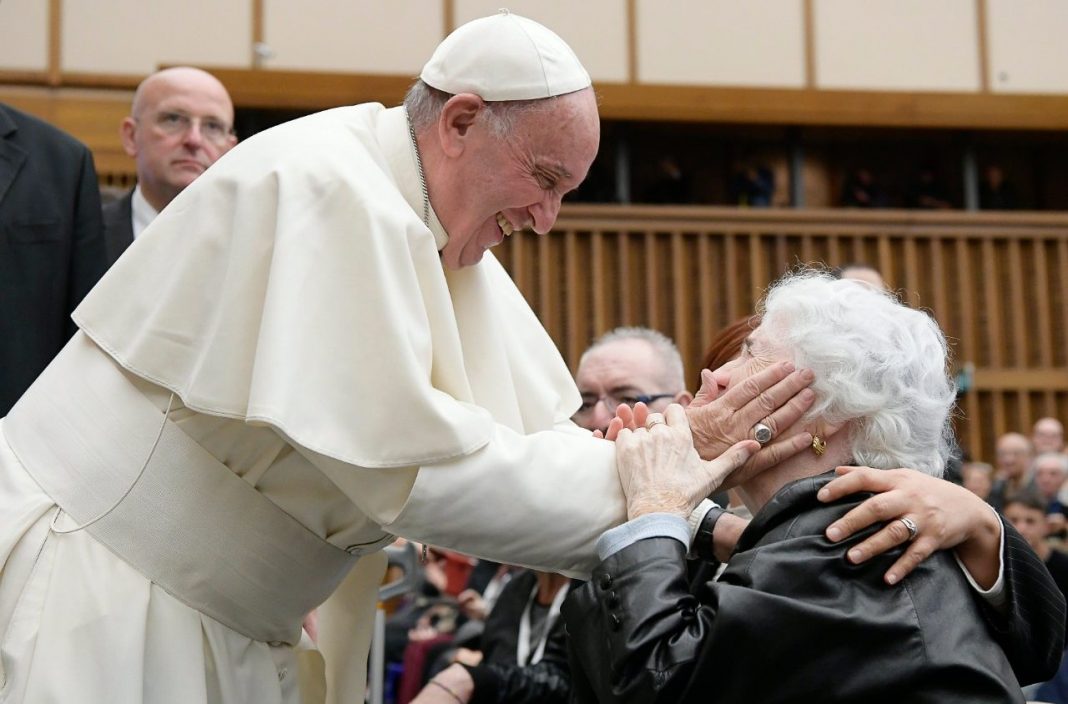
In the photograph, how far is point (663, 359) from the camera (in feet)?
12.0

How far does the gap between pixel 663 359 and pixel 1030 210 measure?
8779mm

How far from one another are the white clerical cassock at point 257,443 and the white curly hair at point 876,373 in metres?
0.39

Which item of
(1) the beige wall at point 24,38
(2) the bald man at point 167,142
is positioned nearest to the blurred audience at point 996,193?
(1) the beige wall at point 24,38

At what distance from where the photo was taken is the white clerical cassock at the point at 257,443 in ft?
6.36

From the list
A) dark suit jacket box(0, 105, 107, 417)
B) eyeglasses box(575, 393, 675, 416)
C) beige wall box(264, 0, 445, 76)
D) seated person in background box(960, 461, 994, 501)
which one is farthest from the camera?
beige wall box(264, 0, 445, 76)

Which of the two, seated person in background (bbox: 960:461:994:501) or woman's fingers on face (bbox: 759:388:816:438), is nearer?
woman's fingers on face (bbox: 759:388:816:438)

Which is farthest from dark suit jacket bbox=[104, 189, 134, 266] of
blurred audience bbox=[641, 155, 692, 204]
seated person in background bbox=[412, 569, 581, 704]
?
blurred audience bbox=[641, 155, 692, 204]

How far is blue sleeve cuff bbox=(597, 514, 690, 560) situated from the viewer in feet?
6.55

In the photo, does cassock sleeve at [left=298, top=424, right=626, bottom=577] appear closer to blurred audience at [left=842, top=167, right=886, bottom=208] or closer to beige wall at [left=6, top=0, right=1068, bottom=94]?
beige wall at [left=6, top=0, right=1068, bottom=94]

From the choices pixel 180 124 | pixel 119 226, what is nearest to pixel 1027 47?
pixel 180 124

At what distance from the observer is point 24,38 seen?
32.2 feet

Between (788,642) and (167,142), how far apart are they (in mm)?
2627

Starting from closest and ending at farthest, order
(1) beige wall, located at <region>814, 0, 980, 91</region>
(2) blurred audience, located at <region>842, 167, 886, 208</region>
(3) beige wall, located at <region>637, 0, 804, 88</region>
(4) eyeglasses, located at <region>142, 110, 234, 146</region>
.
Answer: (4) eyeglasses, located at <region>142, 110, 234, 146</region> → (3) beige wall, located at <region>637, 0, 804, 88</region> → (1) beige wall, located at <region>814, 0, 980, 91</region> → (2) blurred audience, located at <region>842, 167, 886, 208</region>

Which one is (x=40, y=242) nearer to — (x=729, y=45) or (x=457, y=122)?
(x=457, y=122)
